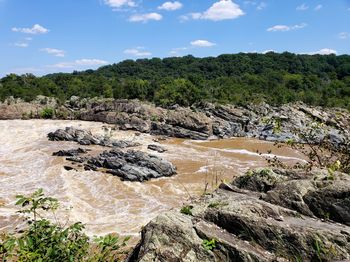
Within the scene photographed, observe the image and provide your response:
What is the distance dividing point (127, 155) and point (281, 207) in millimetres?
23504

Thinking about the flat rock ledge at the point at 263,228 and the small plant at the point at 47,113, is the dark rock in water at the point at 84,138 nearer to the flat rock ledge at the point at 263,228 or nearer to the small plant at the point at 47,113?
the small plant at the point at 47,113

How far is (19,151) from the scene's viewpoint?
33719 millimetres

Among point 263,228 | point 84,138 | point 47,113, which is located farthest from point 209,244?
point 47,113

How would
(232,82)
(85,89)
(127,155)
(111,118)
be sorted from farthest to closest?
1. (232,82)
2. (85,89)
3. (111,118)
4. (127,155)

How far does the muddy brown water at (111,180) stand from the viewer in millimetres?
19047

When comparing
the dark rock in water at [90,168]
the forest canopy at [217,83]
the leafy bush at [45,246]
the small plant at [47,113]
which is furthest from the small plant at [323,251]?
the forest canopy at [217,83]

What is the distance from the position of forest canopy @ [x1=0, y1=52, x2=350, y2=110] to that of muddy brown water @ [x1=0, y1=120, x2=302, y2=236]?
26.5m

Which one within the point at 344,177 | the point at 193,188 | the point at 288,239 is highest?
the point at 344,177

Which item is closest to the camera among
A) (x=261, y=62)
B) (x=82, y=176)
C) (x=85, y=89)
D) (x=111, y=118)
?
(x=82, y=176)

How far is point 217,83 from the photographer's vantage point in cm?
8738

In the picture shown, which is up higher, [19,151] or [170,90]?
[170,90]

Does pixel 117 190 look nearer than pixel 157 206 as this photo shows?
No

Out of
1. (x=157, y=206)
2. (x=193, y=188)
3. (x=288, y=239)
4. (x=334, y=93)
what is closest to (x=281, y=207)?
(x=288, y=239)

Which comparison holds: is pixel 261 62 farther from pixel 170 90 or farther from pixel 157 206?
pixel 157 206
